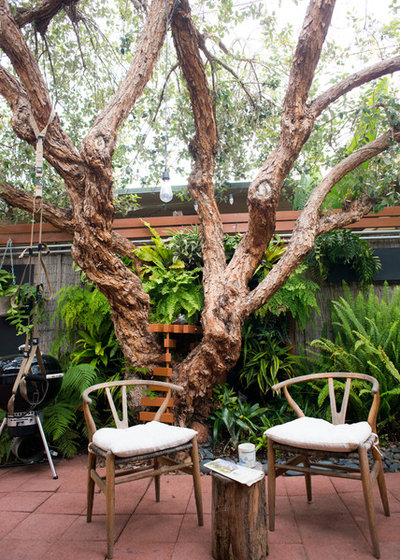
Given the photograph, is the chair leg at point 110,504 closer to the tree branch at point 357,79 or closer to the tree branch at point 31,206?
the tree branch at point 31,206

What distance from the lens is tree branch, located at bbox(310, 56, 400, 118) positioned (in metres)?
3.49

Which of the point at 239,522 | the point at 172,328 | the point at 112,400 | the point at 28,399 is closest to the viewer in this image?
the point at 239,522

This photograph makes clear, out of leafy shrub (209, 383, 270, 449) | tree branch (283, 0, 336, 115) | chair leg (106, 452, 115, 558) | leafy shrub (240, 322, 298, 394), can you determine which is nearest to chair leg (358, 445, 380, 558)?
chair leg (106, 452, 115, 558)

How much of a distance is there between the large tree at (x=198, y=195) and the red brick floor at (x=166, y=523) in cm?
95

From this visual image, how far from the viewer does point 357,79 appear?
358 cm

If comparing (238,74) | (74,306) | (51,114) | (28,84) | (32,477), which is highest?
(238,74)

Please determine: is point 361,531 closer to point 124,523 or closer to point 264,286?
point 124,523

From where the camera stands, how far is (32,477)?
9.65ft

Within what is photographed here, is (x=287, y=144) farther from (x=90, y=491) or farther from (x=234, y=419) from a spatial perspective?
(x=90, y=491)

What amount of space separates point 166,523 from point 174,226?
358 cm

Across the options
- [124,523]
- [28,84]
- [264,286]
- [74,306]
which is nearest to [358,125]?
[264,286]

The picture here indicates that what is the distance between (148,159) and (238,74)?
1.61 meters

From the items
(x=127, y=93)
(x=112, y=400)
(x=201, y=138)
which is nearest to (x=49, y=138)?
(x=127, y=93)

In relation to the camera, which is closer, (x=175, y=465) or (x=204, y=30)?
(x=175, y=465)
